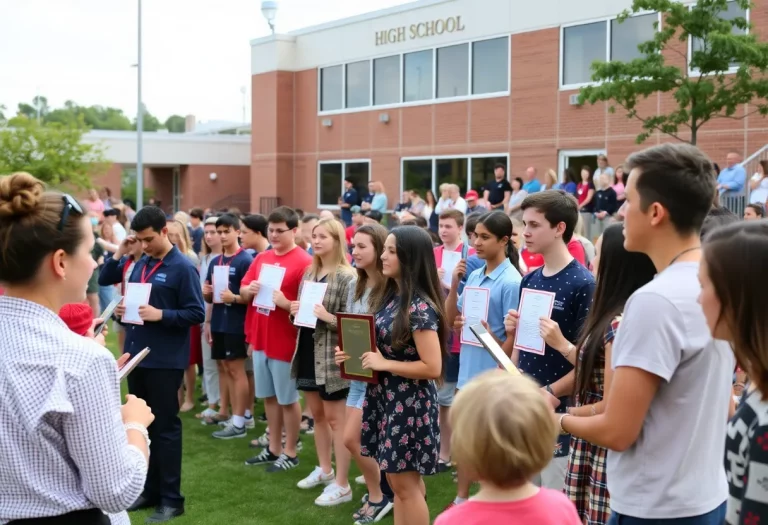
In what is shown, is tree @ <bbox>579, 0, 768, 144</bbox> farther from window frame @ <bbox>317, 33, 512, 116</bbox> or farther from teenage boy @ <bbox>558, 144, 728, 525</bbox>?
teenage boy @ <bbox>558, 144, 728, 525</bbox>

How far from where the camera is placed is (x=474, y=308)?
582 centimetres

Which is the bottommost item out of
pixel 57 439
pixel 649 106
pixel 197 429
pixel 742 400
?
pixel 197 429

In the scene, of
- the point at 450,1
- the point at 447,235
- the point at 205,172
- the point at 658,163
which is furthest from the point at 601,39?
the point at 205,172

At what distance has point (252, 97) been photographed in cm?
3275

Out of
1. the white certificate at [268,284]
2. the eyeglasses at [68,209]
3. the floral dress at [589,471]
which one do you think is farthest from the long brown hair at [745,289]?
the white certificate at [268,284]

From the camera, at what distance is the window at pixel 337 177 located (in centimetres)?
2950

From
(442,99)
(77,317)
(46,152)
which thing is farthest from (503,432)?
(46,152)

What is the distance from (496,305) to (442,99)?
834 inches

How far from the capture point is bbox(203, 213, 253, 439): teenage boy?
825cm

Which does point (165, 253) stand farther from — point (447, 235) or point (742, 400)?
point (742, 400)

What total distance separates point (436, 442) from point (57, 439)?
2.99 meters

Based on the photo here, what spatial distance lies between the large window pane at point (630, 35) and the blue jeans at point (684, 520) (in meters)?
19.0

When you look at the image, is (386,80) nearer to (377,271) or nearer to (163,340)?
(163,340)

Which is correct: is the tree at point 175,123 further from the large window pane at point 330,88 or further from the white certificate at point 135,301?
the white certificate at point 135,301
